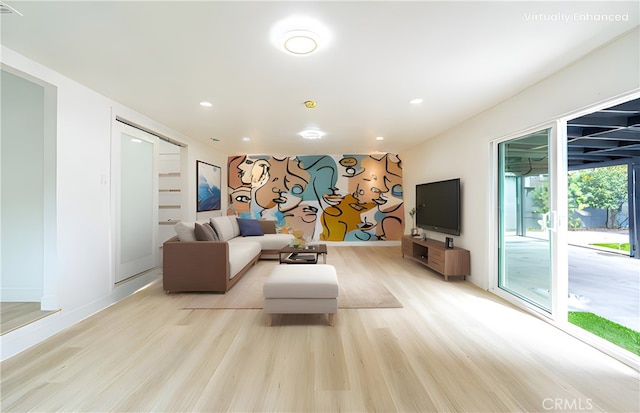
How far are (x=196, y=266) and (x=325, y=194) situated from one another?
13.4 feet

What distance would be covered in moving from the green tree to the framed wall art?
7942 millimetres

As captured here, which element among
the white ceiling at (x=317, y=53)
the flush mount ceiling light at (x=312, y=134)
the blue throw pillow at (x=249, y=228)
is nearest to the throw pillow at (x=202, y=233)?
the white ceiling at (x=317, y=53)

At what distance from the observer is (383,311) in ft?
9.25

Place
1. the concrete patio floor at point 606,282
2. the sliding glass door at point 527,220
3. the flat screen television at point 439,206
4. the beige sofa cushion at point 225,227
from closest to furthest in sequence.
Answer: the sliding glass door at point 527,220
the concrete patio floor at point 606,282
the flat screen television at point 439,206
the beige sofa cushion at point 225,227

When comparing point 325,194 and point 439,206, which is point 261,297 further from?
point 325,194

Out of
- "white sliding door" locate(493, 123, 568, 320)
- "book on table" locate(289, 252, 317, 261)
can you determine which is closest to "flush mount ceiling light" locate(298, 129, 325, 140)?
"book on table" locate(289, 252, 317, 261)

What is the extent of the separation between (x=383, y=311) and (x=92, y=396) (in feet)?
8.23

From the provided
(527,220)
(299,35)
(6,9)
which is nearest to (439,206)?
(527,220)

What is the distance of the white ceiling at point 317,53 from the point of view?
64.6 inches

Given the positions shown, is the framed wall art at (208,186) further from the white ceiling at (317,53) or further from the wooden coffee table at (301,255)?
the wooden coffee table at (301,255)

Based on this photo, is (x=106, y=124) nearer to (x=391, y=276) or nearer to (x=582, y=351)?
(x=391, y=276)

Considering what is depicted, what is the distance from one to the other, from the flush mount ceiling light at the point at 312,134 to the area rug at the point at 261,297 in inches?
103

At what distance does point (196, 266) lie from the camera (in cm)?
329

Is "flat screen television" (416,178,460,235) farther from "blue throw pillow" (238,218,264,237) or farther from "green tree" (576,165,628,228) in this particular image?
"blue throw pillow" (238,218,264,237)
